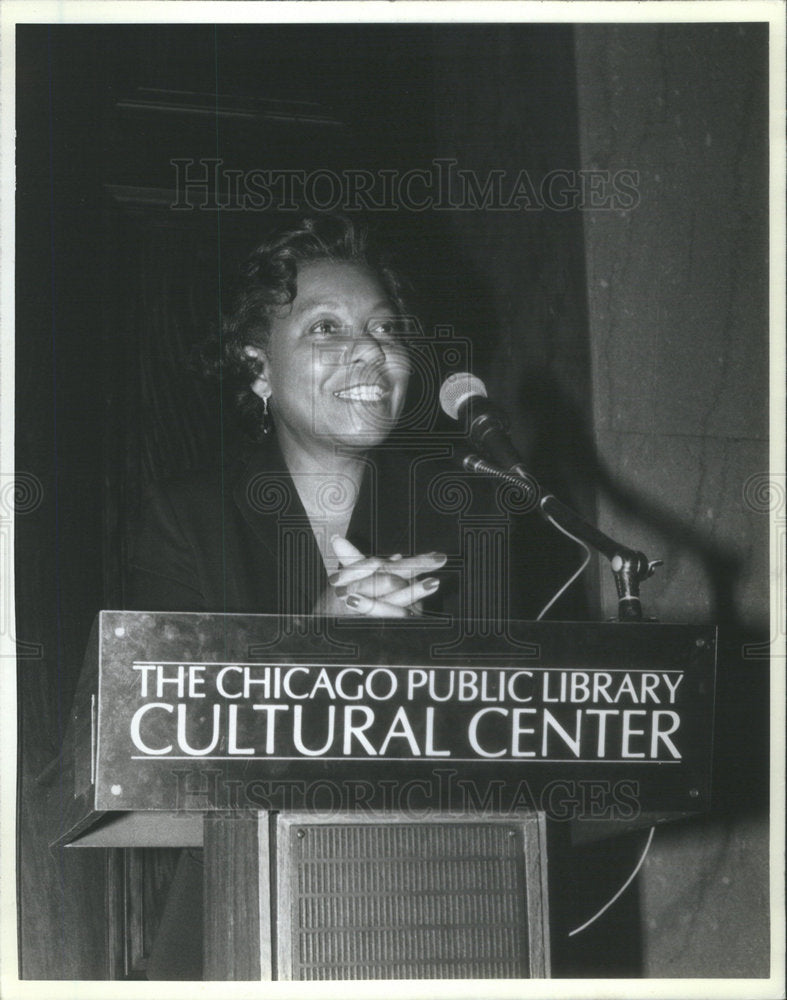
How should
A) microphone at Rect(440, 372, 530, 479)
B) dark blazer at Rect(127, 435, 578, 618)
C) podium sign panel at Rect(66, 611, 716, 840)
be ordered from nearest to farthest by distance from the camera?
podium sign panel at Rect(66, 611, 716, 840) → microphone at Rect(440, 372, 530, 479) → dark blazer at Rect(127, 435, 578, 618)

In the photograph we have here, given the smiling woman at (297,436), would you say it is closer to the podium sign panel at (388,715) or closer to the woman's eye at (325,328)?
the woman's eye at (325,328)

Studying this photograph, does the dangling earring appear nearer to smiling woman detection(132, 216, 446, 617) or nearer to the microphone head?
smiling woman detection(132, 216, 446, 617)

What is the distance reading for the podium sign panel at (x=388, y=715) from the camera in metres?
1.16

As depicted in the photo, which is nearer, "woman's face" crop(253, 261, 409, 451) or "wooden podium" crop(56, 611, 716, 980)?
"wooden podium" crop(56, 611, 716, 980)

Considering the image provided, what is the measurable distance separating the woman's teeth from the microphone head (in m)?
0.15

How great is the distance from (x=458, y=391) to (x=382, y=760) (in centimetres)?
55

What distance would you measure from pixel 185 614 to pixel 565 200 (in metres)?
0.97

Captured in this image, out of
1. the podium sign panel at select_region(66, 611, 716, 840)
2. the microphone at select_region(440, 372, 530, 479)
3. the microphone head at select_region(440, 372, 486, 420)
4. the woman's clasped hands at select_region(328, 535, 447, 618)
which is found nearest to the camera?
the podium sign panel at select_region(66, 611, 716, 840)

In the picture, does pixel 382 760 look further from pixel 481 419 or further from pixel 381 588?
pixel 481 419

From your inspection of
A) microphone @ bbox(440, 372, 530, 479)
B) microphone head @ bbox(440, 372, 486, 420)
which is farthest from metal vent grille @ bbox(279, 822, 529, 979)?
microphone head @ bbox(440, 372, 486, 420)

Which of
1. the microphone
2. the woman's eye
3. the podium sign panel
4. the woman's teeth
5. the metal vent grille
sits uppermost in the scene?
the woman's eye

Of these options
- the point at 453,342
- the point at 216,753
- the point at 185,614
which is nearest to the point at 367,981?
the point at 216,753

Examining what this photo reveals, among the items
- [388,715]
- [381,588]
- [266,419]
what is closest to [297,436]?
[266,419]

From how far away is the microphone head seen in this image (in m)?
1.53
